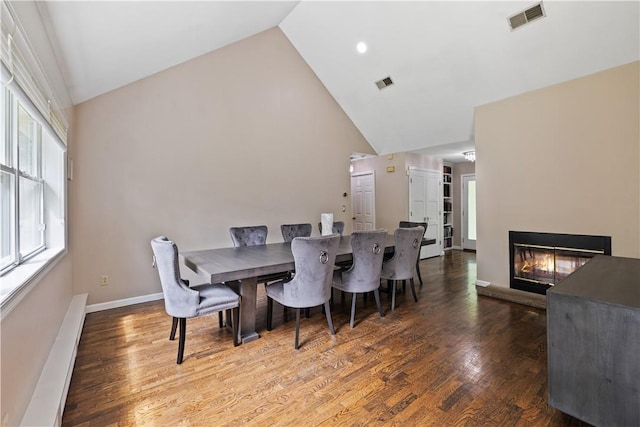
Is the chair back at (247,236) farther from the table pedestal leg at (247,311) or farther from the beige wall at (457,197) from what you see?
the beige wall at (457,197)

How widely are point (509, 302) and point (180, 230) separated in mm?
4356

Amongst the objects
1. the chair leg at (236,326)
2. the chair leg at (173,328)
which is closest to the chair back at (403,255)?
the chair leg at (236,326)

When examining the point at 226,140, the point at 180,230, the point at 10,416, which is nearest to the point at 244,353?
the point at 10,416

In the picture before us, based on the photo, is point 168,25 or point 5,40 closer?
point 5,40

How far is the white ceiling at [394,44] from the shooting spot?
2.48 meters

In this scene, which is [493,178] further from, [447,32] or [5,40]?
[5,40]

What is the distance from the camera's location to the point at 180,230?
389 cm

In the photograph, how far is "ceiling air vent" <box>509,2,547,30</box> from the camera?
2858 millimetres

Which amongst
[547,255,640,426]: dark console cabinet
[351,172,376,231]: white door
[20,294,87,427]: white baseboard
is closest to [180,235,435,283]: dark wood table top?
[20,294,87,427]: white baseboard

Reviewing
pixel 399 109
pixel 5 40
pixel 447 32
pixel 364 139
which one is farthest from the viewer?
pixel 364 139

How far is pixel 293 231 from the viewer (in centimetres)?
410

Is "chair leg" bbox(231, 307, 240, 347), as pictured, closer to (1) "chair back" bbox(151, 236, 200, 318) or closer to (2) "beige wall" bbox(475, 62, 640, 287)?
(1) "chair back" bbox(151, 236, 200, 318)

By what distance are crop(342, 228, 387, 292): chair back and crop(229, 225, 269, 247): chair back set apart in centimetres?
136

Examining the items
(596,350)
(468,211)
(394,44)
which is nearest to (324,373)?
(596,350)
